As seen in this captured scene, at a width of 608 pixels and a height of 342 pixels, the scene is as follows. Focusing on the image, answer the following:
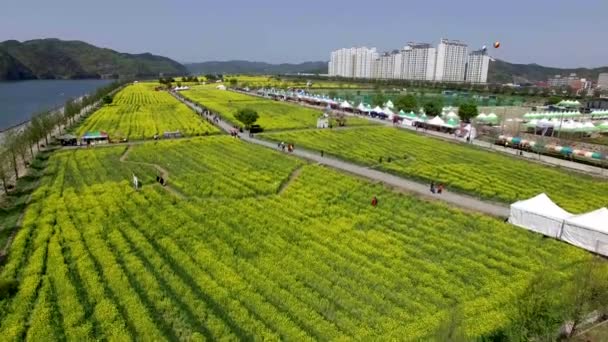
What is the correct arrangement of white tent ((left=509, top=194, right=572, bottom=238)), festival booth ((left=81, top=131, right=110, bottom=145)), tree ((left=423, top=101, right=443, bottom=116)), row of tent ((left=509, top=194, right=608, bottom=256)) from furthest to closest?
tree ((left=423, top=101, right=443, bottom=116))
festival booth ((left=81, top=131, right=110, bottom=145))
white tent ((left=509, top=194, right=572, bottom=238))
row of tent ((left=509, top=194, right=608, bottom=256))

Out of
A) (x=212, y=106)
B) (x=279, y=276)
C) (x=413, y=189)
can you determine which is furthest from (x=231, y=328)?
(x=212, y=106)

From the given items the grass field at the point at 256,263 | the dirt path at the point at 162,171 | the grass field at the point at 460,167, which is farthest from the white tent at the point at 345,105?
the grass field at the point at 256,263

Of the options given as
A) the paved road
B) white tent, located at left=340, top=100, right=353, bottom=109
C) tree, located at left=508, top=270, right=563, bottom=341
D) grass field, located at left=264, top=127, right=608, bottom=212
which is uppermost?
white tent, located at left=340, top=100, right=353, bottom=109

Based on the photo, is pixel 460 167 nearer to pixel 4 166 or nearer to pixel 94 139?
pixel 4 166

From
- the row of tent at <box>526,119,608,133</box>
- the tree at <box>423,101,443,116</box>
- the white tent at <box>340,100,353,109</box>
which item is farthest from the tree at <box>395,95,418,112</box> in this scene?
the row of tent at <box>526,119,608,133</box>

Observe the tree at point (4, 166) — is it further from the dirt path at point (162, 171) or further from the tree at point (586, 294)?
the tree at point (586, 294)

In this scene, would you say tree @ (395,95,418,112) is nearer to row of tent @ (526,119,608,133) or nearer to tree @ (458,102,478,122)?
tree @ (458,102,478,122)

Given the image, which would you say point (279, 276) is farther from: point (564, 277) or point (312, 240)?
point (564, 277)
